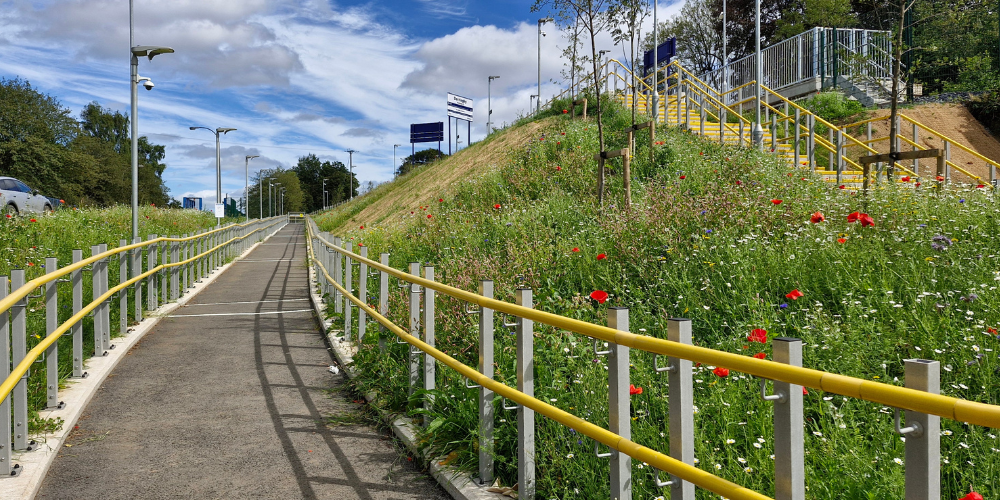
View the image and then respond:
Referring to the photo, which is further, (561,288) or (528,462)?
(561,288)

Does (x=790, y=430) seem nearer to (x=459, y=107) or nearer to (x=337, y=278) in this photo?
(x=337, y=278)

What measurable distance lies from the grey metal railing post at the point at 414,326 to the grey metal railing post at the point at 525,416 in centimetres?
189

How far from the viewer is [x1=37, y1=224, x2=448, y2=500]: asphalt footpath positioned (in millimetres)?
4340

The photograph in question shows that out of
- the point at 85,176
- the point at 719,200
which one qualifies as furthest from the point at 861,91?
the point at 85,176

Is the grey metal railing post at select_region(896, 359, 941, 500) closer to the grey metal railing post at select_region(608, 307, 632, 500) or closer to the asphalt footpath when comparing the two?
Result: the grey metal railing post at select_region(608, 307, 632, 500)

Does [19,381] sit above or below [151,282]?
below

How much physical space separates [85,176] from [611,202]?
64507 mm

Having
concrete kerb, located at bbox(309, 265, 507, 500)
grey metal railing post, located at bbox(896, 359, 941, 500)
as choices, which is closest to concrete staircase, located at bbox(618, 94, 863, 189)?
concrete kerb, located at bbox(309, 265, 507, 500)

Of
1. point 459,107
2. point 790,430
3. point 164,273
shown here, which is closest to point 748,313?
point 790,430

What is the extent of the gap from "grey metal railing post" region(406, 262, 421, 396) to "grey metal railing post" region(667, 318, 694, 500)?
3.27 meters

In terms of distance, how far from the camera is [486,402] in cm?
420

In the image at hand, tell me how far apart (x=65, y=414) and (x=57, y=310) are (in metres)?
2.85

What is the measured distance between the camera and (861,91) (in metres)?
25.2

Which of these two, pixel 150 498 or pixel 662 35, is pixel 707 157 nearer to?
pixel 150 498
